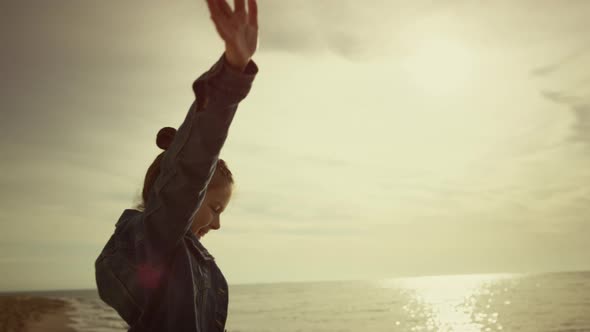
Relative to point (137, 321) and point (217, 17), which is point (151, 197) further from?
point (217, 17)

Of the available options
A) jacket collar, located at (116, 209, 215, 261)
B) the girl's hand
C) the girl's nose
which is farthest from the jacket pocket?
the girl's hand

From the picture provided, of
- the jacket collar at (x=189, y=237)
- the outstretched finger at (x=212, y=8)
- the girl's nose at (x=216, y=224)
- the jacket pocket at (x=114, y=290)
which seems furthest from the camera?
the girl's nose at (x=216, y=224)

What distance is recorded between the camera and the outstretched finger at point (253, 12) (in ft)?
4.62

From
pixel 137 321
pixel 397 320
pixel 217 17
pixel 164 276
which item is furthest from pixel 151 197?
pixel 397 320

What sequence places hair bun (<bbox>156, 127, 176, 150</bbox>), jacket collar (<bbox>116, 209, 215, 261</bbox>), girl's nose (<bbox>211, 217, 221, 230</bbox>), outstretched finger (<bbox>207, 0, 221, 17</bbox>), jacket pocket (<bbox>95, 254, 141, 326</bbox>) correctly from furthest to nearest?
girl's nose (<bbox>211, 217, 221, 230</bbox>) → hair bun (<bbox>156, 127, 176, 150</bbox>) → jacket collar (<bbox>116, 209, 215, 261</bbox>) → jacket pocket (<bbox>95, 254, 141, 326</bbox>) → outstretched finger (<bbox>207, 0, 221, 17</bbox>)

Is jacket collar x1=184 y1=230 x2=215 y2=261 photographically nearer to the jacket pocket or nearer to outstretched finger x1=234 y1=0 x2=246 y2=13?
the jacket pocket

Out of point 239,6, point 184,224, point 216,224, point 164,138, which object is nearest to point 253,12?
point 239,6

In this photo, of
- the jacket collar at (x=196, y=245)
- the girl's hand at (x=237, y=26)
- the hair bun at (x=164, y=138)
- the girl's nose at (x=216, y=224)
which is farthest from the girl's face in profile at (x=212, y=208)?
the girl's hand at (x=237, y=26)

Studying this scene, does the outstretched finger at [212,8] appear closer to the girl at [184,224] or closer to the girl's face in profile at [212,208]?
the girl at [184,224]

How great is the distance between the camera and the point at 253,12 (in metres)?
1.42

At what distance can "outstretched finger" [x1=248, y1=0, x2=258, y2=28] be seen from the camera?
1.41m

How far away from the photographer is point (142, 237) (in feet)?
5.43

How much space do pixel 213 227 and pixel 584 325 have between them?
4098 centimetres

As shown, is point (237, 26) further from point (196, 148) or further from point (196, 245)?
point (196, 245)
